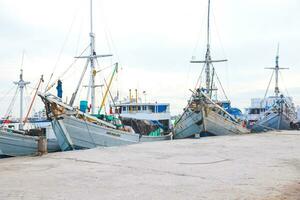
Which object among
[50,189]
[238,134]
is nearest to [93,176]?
[50,189]

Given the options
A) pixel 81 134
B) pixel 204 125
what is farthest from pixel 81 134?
pixel 204 125

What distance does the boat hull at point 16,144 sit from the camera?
61.7ft

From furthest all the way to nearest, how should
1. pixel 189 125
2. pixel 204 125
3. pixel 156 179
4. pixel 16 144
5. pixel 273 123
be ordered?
pixel 273 123 → pixel 189 125 → pixel 204 125 → pixel 16 144 → pixel 156 179

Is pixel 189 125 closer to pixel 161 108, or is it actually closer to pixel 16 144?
pixel 161 108

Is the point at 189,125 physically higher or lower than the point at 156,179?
higher

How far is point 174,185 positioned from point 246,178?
193 cm

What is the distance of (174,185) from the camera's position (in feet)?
26.3

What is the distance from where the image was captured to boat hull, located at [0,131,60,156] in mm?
18812

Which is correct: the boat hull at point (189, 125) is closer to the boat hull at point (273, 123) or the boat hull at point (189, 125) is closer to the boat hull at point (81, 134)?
the boat hull at point (81, 134)

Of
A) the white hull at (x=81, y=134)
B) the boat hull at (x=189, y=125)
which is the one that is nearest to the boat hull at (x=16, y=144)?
the white hull at (x=81, y=134)

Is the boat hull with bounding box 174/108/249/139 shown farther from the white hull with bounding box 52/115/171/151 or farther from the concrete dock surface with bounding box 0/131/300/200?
the concrete dock surface with bounding box 0/131/300/200

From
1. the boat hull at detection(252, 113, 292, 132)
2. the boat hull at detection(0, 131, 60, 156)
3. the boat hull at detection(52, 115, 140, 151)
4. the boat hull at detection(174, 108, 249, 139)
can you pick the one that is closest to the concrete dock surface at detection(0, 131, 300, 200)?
the boat hull at detection(52, 115, 140, 151)

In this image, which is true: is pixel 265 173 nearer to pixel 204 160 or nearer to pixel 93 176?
pixel 204 160

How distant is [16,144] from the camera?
1897cm
